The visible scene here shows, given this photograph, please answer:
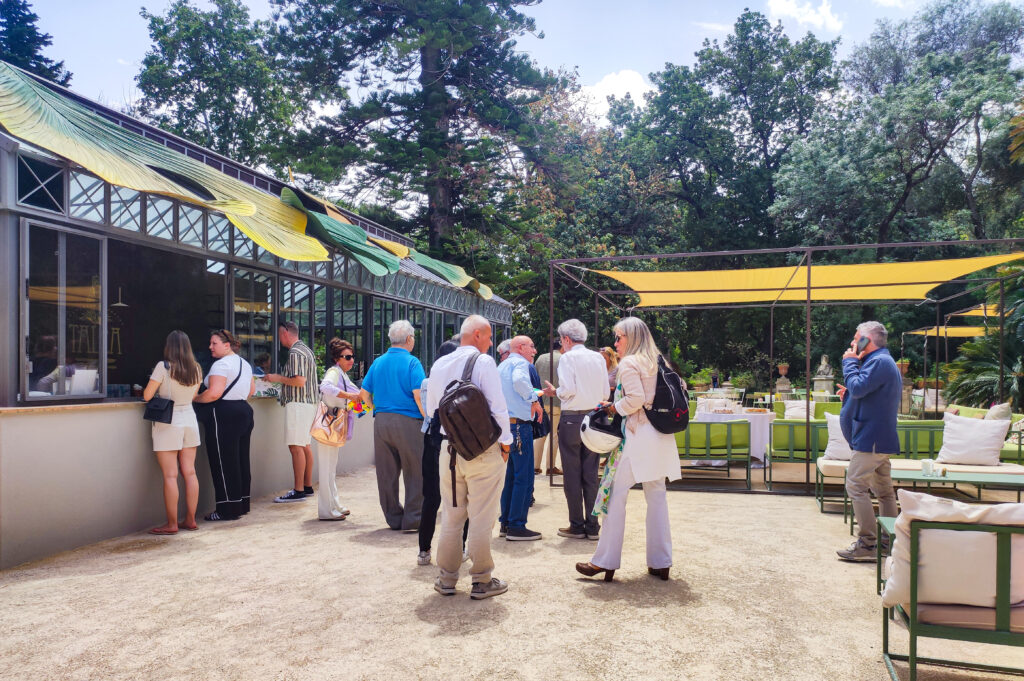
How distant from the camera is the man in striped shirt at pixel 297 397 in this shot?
23.4 ft

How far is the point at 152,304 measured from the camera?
845cm

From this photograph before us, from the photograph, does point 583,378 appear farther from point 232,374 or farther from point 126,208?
point 126,208

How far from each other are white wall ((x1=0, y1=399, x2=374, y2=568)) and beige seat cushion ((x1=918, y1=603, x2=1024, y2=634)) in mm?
4973

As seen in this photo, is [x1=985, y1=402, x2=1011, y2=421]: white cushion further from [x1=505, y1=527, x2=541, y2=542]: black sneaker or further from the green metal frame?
the green metal frame

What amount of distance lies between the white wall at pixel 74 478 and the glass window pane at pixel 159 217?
4.65 ft

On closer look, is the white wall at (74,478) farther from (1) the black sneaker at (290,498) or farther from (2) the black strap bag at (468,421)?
(2) the black strap bag at (468,421)

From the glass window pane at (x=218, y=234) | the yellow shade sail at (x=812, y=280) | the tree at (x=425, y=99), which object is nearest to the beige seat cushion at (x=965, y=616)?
the glass window pane at (x=218, y=234)

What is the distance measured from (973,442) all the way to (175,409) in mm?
6612

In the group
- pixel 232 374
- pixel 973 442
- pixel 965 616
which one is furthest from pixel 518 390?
pixel 973 442

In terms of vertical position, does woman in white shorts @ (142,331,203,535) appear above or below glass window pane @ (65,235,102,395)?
below

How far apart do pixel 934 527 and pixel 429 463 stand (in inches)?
117

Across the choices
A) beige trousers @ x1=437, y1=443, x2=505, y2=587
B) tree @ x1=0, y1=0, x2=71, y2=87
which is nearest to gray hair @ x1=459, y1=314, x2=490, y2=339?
beige trousers @ x1=437, y1=443, x2=505, y2=587

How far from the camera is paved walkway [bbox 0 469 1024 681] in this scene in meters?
3.21

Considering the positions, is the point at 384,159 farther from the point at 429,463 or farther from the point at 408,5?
the point at 429,463
